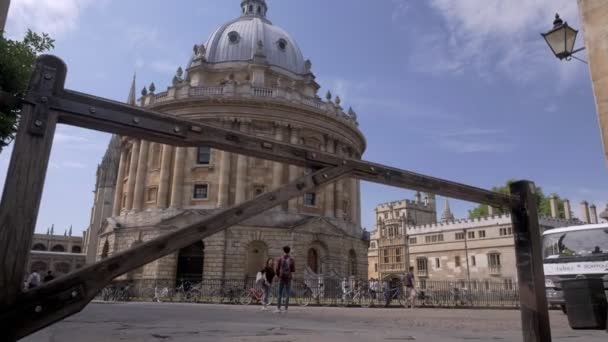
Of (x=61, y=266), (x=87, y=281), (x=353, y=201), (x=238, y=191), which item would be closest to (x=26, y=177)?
(x=87, y=281)

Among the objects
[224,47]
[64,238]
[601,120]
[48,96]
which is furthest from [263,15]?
[64,238]

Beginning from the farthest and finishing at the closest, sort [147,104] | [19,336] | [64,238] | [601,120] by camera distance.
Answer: [64,238] → [147,104] → [601,120] → [19,336]

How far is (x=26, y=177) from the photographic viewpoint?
9.09 feet

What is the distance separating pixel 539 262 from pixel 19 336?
16.2 feet

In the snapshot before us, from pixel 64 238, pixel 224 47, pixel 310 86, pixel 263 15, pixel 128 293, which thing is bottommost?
pixel 128 293

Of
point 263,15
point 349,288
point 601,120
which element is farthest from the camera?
point 263,15

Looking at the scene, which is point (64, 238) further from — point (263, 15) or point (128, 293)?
point (128, 293)

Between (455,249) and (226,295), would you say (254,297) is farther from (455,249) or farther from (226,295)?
(455,249)

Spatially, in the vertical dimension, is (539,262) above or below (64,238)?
below

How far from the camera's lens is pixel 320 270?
35219 mm

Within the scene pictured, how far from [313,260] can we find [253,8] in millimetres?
34950

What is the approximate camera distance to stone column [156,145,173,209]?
35312 millimetres

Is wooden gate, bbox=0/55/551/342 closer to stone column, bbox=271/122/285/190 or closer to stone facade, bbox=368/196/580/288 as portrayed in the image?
stone column, bbox=271/122/285/190

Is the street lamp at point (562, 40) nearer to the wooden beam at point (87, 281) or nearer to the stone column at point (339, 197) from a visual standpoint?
the wooden beam at point (87, 281)
